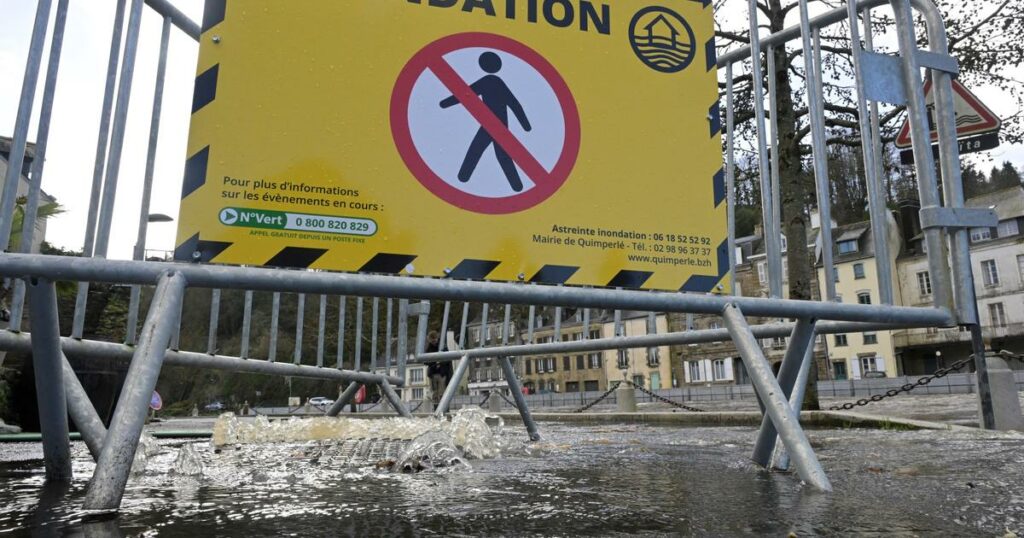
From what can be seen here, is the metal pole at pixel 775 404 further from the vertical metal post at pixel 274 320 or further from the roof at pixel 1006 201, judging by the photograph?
the roof at pixel 1006 201

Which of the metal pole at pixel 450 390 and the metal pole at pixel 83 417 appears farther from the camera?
the metal pole at pixel 450 390

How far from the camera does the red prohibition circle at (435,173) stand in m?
2.59

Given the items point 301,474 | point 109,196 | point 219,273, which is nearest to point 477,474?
point 301,474

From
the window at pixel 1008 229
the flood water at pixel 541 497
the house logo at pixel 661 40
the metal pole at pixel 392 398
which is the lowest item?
the flood water at pixel 541 497

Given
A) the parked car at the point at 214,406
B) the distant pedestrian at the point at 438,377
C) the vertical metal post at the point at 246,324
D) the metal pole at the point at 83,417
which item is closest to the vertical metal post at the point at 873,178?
the metal pole at the point at 83,417

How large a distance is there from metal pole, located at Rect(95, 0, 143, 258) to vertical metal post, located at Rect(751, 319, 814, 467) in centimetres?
253

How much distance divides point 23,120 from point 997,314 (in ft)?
190

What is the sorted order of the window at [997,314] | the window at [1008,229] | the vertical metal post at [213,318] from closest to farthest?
the vertical metal post at [213,318]
the window at [1008,229]
the window at [997,314]

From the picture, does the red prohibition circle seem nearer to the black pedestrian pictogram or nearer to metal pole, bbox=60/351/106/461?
the black pedestrian pictogram

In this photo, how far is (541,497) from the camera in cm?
210

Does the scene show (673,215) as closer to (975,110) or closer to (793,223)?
(975,110)

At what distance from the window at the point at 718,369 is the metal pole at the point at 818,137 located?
54.4 metres

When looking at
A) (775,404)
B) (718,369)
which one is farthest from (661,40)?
(718,369)

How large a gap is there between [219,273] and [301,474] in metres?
1.06
